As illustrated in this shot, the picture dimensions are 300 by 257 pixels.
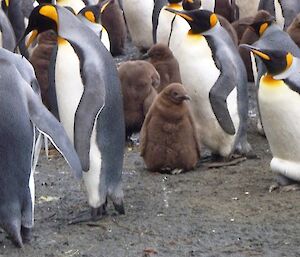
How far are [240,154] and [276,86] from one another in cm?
113

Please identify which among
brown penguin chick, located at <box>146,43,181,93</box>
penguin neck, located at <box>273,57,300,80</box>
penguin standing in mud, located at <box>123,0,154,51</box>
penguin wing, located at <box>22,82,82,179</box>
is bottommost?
penguin standing in mud, located at <box>123,0,154,51</box>

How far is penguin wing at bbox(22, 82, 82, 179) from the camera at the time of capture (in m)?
4.40

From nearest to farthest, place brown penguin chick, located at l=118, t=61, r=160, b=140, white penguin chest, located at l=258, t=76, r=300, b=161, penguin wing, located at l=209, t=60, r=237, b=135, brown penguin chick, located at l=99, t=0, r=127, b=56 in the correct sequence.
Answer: white penguin chest, located at l=258, t=76, r=300, b=161, penguin wing, located at l=209, t=60, r=237, b=135, brown penguin chick, located at l=118, t=61, r=160, b=140, brown penguin chick, located at l=99, t=0, r=127, b=56

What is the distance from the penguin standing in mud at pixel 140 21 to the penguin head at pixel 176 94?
4191 mm

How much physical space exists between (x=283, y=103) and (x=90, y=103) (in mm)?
1068

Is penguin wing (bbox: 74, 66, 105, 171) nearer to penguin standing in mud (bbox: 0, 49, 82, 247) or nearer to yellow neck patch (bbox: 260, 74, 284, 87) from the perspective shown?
penguin standing in mud (bbox: 0, 49, 82, 247)

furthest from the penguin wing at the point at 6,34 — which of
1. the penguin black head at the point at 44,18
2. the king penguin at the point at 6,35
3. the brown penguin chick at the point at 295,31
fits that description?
the penguin black head at the point at 44,18

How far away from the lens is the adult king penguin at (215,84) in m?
6.20

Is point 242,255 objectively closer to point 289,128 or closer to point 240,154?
point 289,128

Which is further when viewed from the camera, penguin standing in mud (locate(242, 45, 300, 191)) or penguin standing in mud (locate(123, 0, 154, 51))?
penguin standing in mud (locate(123, 0, 154, 51))

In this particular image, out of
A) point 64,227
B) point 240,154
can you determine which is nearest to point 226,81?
point 240,154

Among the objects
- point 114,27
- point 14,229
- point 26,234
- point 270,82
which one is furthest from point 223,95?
point 114,27

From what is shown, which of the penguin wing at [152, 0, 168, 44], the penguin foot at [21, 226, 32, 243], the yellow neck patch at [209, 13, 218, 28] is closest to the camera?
the penguin foot at [21, 226, 32, 243]

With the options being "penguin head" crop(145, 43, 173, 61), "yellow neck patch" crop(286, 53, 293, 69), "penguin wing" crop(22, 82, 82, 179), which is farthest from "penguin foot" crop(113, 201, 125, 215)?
"penguin head" crop(145, 43, 173, 61)
